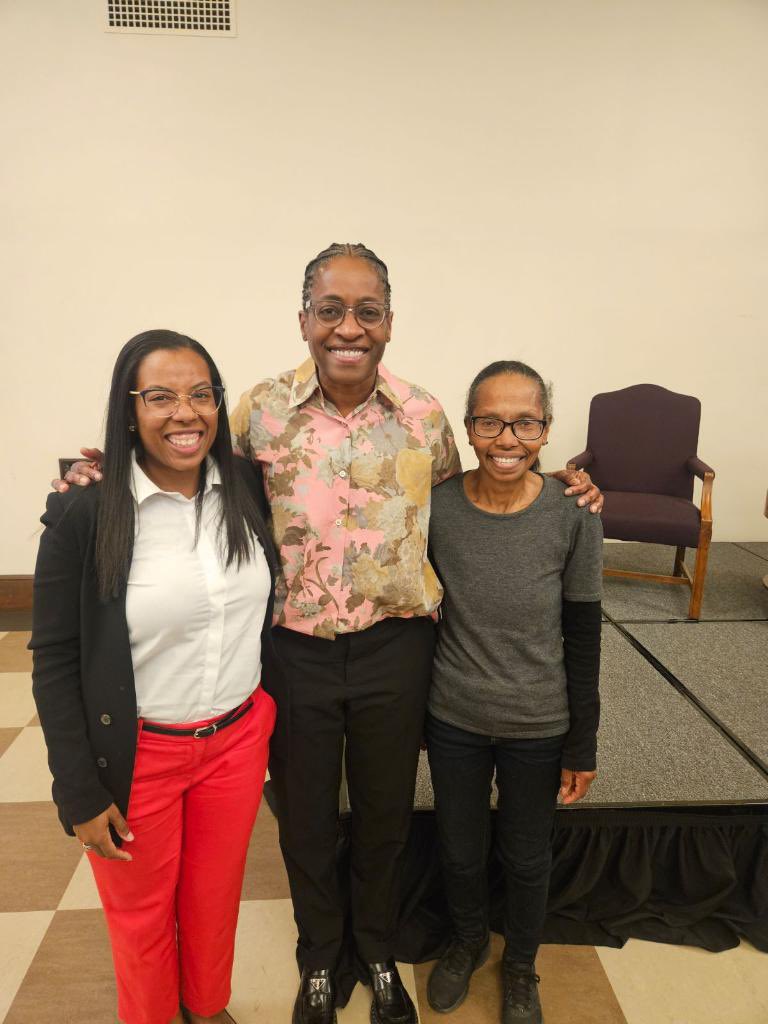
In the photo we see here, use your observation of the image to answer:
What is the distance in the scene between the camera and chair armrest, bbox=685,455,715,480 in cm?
339

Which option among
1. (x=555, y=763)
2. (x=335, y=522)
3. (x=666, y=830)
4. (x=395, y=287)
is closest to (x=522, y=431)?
(x=335, y=522)

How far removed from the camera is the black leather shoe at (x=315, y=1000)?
1.46 meters

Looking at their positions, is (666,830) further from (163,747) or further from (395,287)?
(395,287)

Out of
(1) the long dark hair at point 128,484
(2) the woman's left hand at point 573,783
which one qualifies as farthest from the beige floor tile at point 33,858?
(2) the woman's left hand at point 573,783

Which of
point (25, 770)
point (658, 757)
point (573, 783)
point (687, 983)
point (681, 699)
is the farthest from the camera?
point (25, 770)

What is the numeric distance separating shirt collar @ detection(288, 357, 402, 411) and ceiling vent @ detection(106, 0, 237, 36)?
3057mm

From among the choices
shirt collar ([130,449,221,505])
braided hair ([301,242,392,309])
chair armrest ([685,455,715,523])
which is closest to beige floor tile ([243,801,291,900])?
shirt collar ([130,449,221,505])

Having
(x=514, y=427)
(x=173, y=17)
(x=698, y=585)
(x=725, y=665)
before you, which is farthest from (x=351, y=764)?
(x=173, y=17)

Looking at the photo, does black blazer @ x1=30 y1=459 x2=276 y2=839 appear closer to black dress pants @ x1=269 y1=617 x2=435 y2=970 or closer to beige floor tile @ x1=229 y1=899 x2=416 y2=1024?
black dress pants @ x1=269 y1=617 x2=435 y2=970

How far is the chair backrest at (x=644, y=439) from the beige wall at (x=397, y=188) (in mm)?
331

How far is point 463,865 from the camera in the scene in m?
1.50

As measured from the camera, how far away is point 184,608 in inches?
44.5

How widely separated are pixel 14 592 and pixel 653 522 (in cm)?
370

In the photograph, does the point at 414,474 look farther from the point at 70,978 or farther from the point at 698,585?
the point at 698,585
